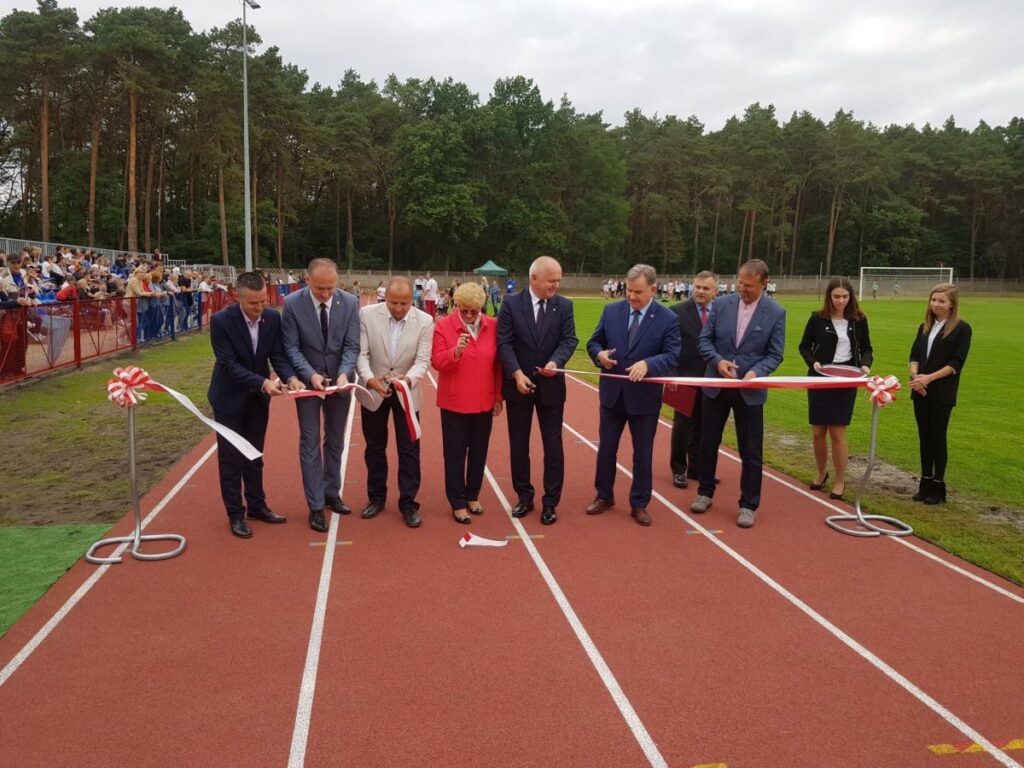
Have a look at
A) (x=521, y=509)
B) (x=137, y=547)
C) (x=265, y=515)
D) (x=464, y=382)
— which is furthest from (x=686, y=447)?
(x=137, y=547)

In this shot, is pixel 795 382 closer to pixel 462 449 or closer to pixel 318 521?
pixel 462 449

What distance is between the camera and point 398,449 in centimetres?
601

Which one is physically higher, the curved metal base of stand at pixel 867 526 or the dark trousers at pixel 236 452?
the dark trousers at pixel 236 452

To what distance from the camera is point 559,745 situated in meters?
3.24

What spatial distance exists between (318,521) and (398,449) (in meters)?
0.83

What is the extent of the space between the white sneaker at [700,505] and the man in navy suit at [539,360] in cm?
118

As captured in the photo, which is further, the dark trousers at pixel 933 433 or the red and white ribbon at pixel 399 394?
the dark trousers at pixel 933 433

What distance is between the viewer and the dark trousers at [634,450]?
607cm

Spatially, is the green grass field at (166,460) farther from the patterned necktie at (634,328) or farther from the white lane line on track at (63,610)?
the patterned necktie at (634,328)

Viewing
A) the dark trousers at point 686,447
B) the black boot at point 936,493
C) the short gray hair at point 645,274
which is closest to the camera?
the short gray hair at point 645,274

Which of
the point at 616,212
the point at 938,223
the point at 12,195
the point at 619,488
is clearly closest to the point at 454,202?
the point at 616,212

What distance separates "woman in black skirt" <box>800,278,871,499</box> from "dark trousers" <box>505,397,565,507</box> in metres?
A: 2.32

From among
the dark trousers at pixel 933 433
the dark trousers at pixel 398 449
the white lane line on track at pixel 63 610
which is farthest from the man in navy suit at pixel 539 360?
the dark trousers at pixel 933 433

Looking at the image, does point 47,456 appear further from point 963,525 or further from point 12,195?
point 12,195
